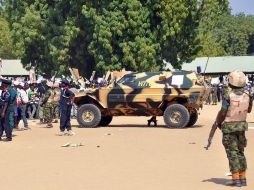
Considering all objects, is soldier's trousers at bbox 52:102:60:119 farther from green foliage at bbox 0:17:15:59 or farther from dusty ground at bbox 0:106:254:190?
green foliage at bbox 0:17:15:59

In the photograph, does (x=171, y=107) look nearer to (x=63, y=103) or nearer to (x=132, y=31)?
(x=63, y=103)

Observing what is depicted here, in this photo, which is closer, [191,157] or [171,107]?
[191,157]

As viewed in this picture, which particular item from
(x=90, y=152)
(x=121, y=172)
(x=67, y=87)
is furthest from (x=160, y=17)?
(x=121, y=172)

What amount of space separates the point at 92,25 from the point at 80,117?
69.2 ft

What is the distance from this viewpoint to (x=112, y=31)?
1665 inches

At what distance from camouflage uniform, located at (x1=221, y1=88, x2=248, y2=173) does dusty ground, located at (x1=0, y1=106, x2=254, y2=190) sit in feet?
1.19

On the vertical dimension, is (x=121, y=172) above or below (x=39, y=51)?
below

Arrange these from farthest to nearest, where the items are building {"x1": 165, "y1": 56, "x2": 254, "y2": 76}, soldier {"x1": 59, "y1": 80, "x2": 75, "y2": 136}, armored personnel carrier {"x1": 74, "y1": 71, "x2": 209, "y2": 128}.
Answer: building {"x1": 165, "y1": 56, "x2": 254, "y2": 76} < armored personnel carrier {"x1": 74, "y1": 71, "x2": 209, "y2": 128} < soldier {"x1": 59, "y1": 80, "x2": 75, "y2": 136}

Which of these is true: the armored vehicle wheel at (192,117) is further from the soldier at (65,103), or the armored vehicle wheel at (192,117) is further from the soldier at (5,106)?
the soldier at (5,106)

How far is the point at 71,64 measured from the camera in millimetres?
45688

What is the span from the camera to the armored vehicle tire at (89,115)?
22.6 metres

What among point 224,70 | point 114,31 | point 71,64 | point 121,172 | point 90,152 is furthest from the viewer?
point 224,70

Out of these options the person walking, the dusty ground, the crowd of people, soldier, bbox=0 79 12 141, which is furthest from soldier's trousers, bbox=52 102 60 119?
soldier, bbox=0 79 12 141

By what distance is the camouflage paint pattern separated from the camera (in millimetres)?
21891
